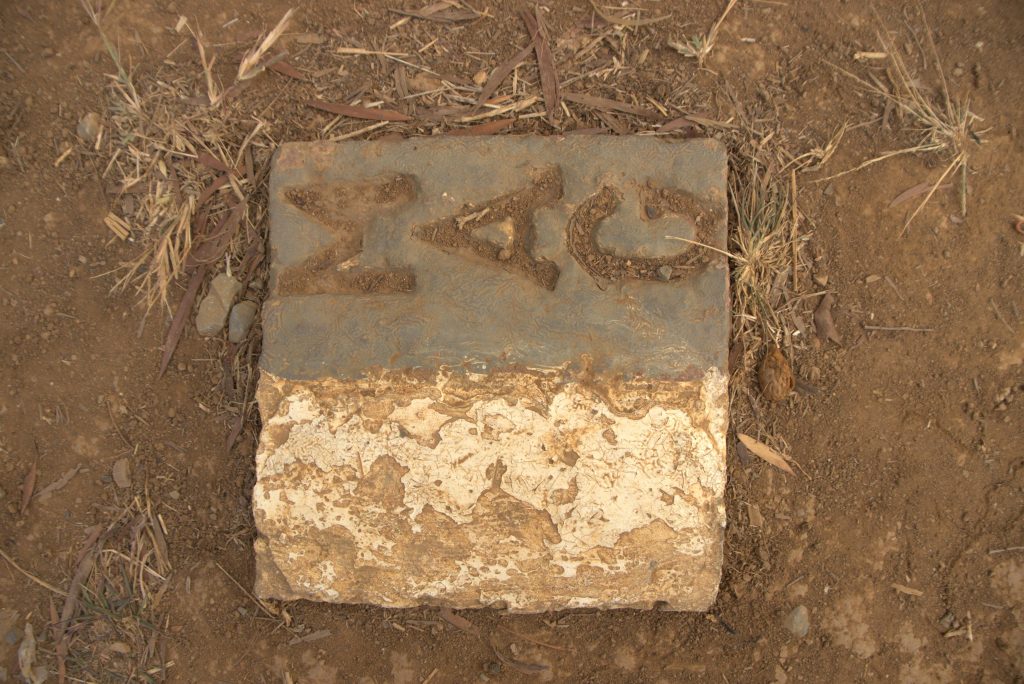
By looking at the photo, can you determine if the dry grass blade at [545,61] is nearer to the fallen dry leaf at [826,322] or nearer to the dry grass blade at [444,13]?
the dry grass blade at [444,13]

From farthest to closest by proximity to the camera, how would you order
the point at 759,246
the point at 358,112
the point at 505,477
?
the point at 358,112 → the point at 759,246 → the point at 505,477

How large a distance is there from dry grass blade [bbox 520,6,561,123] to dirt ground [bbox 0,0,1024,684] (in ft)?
0.15

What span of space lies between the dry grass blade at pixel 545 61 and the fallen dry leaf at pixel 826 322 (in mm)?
1089

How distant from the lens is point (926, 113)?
234cm

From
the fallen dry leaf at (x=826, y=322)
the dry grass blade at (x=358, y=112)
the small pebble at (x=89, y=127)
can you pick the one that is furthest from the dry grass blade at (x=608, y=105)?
the small pebble at (x=89, y=127)

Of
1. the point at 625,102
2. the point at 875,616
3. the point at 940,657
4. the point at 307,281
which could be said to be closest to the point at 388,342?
the point at 307,281

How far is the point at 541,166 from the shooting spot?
2166mm

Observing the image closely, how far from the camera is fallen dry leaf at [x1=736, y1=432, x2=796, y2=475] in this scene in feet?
7.66

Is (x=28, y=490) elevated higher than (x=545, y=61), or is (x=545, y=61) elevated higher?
(x=545, y=61)

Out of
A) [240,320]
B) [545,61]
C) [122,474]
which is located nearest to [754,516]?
[545,61]

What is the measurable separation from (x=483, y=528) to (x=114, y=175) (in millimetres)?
1703

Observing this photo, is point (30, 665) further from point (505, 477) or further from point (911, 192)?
point (911, 192)

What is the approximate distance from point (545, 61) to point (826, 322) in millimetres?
1282

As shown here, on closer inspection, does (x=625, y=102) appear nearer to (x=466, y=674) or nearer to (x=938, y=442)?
(x=938, y=442)
